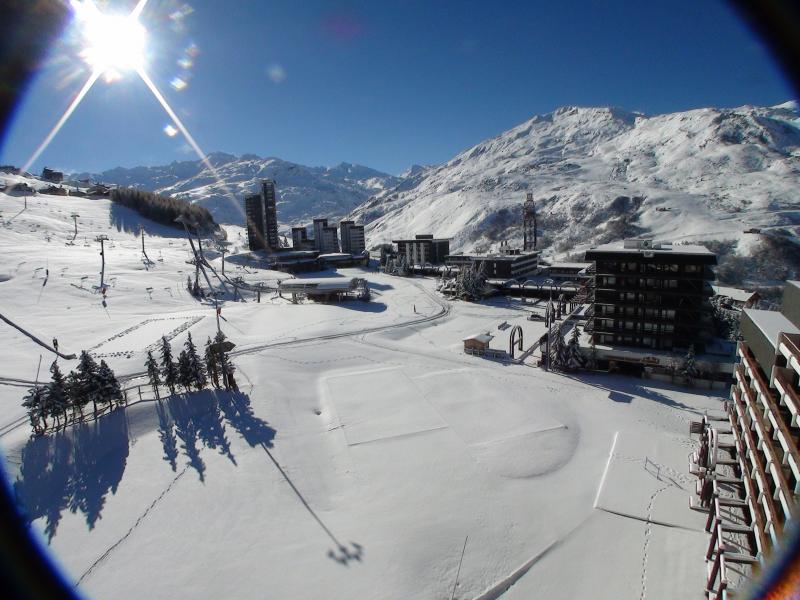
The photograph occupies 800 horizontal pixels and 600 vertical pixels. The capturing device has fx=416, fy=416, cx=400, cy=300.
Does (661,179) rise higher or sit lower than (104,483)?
higher

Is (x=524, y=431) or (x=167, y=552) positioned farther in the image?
(x=524, y=431)

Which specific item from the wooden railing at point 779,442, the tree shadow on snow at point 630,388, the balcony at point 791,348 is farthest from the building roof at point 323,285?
the balcony at point 791,348

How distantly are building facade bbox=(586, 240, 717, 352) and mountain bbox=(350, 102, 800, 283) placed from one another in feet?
202

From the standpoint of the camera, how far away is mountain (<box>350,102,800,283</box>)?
9875 centimetres

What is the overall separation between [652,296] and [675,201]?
118040 mm

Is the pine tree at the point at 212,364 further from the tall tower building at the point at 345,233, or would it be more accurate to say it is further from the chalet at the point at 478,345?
the tall tower building at the point at 345,233

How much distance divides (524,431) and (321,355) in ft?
73.9

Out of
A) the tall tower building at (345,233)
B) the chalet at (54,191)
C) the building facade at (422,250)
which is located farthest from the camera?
the chalet at (54,191)

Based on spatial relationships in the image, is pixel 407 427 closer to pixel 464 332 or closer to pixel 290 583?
pixel 290 583

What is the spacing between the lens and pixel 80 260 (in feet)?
254

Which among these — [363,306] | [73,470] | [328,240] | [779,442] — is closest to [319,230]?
[328,240]

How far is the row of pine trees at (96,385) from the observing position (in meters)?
25.5

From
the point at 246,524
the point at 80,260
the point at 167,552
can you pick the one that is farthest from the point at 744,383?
the point at 80,260

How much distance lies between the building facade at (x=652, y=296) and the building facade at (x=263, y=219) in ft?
349
